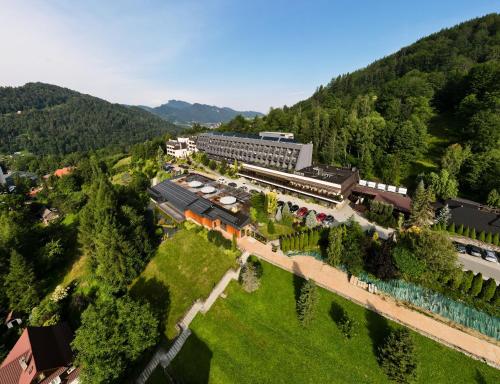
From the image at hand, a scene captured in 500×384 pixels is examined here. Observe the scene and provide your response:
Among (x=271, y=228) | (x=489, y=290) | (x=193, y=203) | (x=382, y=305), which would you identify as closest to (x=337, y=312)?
(x=382, y=305)

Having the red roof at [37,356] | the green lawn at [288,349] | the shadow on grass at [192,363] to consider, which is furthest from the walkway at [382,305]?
the red roof at [37,356]

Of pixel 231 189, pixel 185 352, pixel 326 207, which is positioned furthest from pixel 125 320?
pixel 326 207

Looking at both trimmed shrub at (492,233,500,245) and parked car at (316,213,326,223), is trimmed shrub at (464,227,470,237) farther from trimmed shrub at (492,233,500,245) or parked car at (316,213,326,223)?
parked car at (316,213,326,223)

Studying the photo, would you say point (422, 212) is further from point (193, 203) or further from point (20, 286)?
point (20, 286)

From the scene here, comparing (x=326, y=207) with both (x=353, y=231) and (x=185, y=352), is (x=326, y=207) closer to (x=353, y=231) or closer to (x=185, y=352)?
(x=353, y=231)

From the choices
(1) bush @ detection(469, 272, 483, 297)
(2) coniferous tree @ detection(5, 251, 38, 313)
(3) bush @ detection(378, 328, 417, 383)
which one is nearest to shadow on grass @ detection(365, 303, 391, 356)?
(3) bush @ detection(378, 328, 417, 383)

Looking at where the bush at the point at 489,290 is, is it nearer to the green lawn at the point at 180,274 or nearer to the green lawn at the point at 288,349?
the green lawn at the point at 288,349
